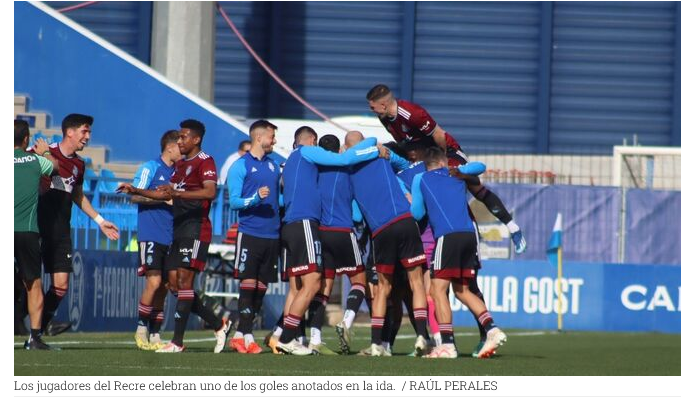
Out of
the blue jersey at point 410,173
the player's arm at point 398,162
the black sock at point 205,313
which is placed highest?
the player's arm at point 398,162

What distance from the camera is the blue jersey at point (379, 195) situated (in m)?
13.5

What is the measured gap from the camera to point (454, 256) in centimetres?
1313

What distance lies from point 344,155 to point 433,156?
81cm

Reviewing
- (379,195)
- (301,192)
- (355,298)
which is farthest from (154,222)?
(379,195)

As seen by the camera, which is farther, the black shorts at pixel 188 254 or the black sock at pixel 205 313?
the black sock at pixel 205 313

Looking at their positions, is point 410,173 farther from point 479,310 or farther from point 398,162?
point 479,310

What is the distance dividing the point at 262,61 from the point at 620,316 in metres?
14.2

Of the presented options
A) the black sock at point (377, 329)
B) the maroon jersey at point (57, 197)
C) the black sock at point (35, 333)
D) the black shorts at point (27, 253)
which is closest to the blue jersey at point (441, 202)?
the black sock at point (377, 329)

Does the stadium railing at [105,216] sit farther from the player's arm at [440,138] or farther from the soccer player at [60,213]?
the player's arm at [440,138]

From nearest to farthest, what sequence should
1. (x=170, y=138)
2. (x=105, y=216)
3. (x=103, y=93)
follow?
(x=170, y=138)
(x=105, y=216)
(x=103, y=93)

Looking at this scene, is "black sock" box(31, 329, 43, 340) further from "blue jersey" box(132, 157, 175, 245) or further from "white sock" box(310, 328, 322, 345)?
"white sock" box(310, 328, 322, 345)

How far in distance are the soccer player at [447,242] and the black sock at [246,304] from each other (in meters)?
1.68

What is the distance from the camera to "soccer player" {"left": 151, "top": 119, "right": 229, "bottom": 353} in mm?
13617
